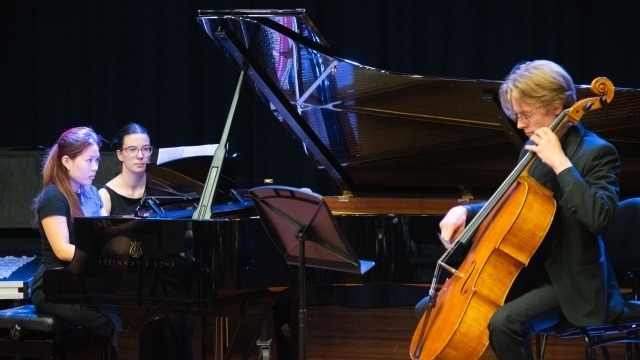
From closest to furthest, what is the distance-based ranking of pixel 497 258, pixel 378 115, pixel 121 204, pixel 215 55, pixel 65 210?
pixel 497 258 → pixel 65 210 → pixel 378 115 → pixel 121 204 → pixel 215 55

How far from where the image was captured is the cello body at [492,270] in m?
2.76

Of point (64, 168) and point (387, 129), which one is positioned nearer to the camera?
point (64, 168)

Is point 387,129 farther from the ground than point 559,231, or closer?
farther from the ground

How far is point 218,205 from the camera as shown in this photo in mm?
4234

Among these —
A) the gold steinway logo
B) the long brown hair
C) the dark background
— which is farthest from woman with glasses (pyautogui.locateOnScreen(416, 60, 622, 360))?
the dark background

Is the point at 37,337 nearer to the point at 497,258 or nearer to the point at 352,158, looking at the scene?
the point at 352,158

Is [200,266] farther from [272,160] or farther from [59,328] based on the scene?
[272,160]

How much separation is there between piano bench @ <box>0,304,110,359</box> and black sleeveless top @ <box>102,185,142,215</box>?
0.97 metres

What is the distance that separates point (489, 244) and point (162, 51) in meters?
4.71

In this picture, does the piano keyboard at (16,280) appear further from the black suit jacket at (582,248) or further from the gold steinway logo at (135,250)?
the black suit jacket at (582,248)

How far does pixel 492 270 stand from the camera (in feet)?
9.15

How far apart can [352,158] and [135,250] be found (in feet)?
4.65

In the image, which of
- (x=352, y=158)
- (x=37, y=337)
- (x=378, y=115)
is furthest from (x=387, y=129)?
(x=37, y=337)

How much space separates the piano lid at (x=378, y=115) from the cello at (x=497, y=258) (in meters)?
0.89
